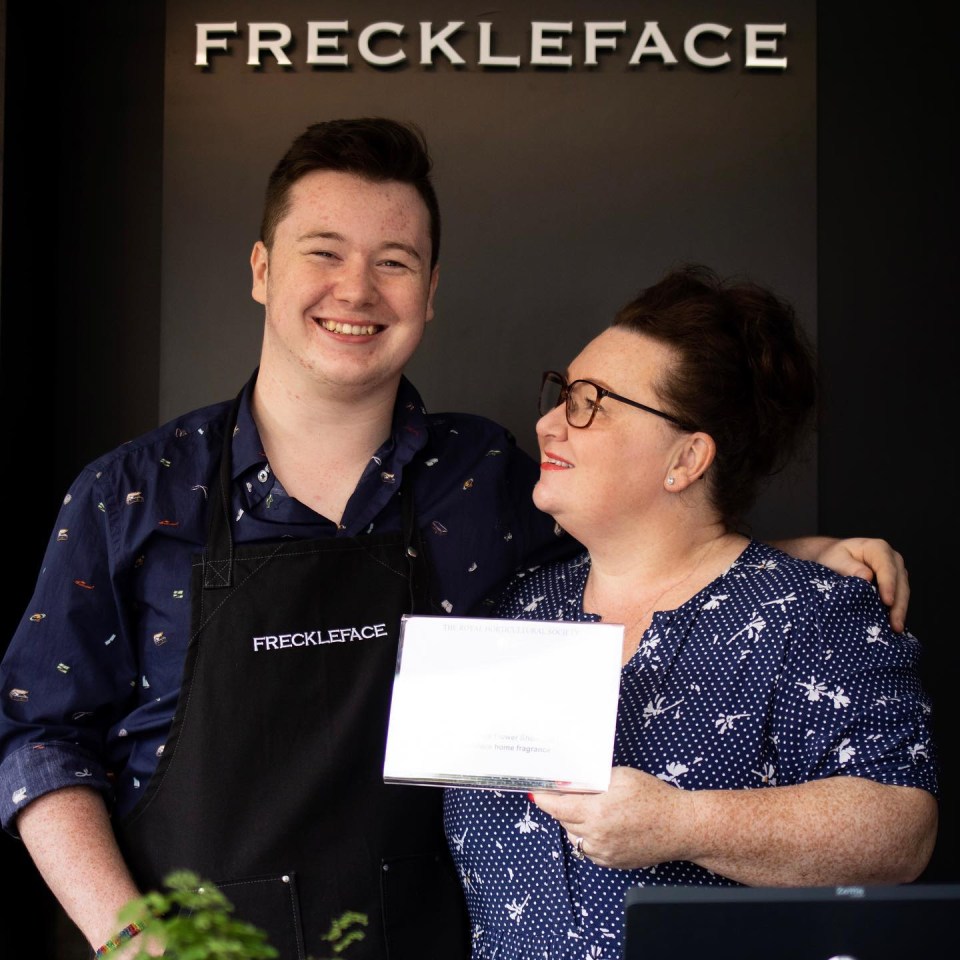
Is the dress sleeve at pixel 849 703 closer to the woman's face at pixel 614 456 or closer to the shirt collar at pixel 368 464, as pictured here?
the woman's face at pixel 614 456

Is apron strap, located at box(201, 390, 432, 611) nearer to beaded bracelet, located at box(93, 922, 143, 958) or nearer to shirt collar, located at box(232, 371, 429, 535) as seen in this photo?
shirt collar, located at box(232, 371, 429, 535)

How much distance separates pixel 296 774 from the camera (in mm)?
2107

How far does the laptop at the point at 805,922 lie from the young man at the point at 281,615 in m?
0.98

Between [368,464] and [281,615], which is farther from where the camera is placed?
[368,464]

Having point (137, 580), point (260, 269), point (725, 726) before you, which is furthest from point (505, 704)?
point (260, 269)

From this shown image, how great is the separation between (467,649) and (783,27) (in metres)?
2.00

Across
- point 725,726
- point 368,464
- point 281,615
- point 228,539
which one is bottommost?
point 725,726

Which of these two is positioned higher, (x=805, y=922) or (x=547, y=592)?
(x=547, y=592)

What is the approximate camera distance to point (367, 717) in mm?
2135

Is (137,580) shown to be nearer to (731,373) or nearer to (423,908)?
(423,908)

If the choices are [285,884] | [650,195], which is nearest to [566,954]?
[285,884]

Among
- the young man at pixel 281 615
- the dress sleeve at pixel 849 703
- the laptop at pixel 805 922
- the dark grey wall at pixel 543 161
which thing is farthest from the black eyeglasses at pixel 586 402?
the laptop at pixel 805 922

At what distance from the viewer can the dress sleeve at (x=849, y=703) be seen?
1.86 meters

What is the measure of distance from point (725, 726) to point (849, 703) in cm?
20
